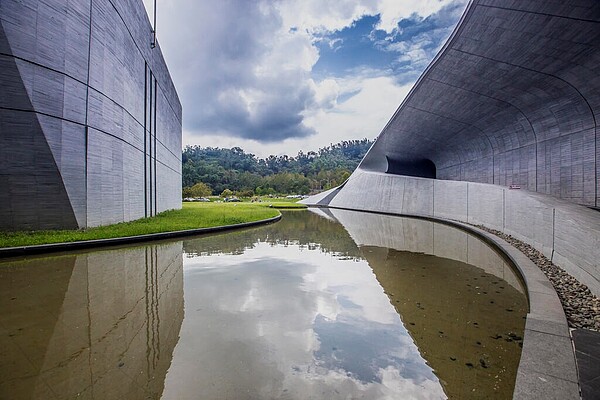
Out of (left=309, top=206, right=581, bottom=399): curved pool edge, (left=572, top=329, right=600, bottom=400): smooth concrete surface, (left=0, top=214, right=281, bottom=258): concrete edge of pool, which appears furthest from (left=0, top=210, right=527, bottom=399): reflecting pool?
(left=0, top=214, right=281, bottom=258): concrete edge of pool

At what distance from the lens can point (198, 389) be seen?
7.53 ft

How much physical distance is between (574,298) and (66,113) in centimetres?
1268

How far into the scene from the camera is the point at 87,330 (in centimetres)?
330

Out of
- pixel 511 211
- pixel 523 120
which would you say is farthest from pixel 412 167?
pixel 511 211

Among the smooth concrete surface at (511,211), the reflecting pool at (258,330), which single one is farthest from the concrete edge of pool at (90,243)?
the smooth concrete surface at (511,211)

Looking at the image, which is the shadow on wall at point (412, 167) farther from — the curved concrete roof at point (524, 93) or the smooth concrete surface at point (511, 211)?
Result: the curved concrete roof at point (524, 93)

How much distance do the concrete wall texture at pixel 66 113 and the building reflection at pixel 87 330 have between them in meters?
3.84

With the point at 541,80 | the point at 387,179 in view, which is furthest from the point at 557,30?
the point at 387,179

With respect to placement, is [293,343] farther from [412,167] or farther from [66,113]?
[412,167]

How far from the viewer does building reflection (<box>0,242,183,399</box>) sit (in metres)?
2.39

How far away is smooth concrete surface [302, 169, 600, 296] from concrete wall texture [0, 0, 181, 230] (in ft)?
40.1

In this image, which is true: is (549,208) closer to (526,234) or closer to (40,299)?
(526,234)

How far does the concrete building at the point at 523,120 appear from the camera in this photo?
6805mm

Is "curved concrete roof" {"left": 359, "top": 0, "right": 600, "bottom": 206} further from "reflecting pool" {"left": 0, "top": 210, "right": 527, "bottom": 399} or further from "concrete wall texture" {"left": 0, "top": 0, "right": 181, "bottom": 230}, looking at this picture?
"concrete wall texture" {"left": 0, "top": 0, "right": 181, "bottom": 230}
